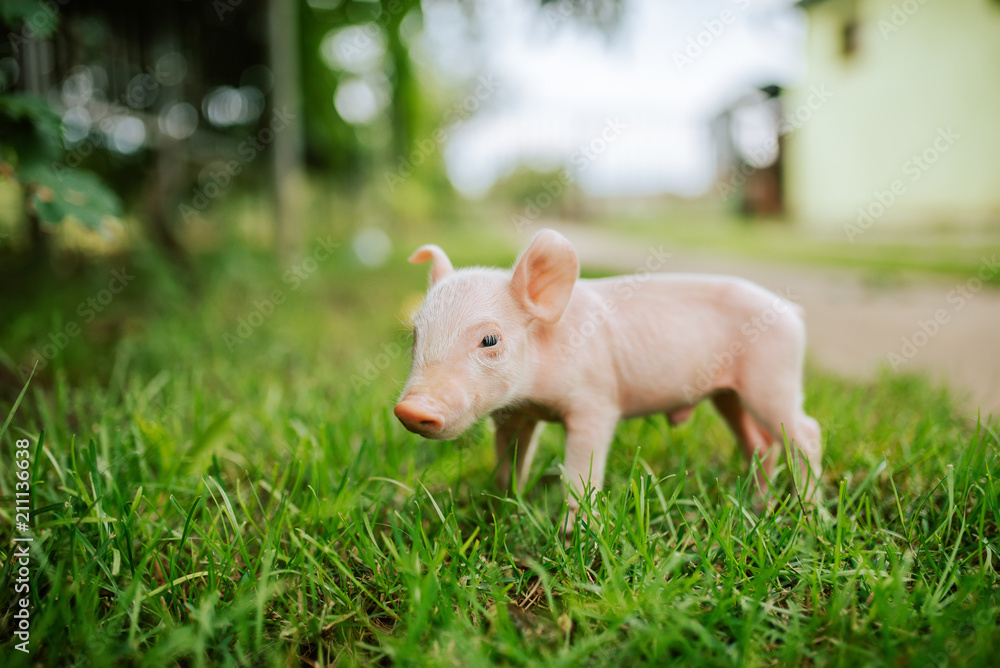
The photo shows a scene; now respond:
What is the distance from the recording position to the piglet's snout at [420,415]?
1359mm

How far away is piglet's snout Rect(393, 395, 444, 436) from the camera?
136 cm

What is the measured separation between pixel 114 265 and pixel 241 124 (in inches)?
96.1

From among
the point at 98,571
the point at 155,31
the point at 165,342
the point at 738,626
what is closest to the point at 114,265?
the point at 155,31

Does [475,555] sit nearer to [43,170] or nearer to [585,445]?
[585,445]

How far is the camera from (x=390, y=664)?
1259 millimetres

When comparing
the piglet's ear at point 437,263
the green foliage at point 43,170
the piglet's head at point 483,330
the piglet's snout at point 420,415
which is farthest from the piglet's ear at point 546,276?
the green foliage at point 43,170

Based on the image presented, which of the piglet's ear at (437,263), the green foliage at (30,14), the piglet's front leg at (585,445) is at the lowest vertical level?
the piglet's front leg at (585,445)

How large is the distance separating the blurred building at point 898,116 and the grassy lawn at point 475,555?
14.7ft

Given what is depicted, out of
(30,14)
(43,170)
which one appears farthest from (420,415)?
(30,14)

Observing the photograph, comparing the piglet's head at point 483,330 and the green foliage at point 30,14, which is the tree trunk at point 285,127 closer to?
the green foliage at point 30,14

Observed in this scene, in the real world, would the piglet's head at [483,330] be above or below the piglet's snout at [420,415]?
above

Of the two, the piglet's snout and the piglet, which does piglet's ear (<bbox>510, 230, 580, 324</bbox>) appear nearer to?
the piglet

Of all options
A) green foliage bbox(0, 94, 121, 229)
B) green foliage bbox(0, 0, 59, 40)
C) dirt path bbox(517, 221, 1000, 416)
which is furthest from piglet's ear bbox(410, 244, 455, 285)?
dirt path bbox(517, 221, 1000, 416)

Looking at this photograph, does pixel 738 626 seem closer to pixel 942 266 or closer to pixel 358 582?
pixel 358 582
